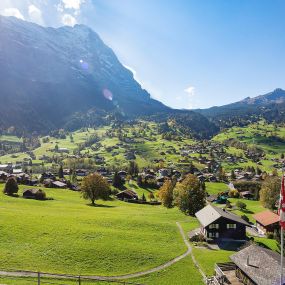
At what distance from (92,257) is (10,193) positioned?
72266mm

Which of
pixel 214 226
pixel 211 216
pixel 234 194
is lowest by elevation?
pixel 234 194

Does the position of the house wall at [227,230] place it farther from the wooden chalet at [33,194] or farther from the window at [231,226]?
the wooden chalet at [33,194]

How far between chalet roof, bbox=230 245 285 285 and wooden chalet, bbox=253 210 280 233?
42.3 metres

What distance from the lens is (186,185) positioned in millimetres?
111500

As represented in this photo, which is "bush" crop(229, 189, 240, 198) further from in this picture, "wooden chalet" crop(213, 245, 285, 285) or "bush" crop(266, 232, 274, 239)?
"wooden chalet" crop(213, 245, 285, 285)

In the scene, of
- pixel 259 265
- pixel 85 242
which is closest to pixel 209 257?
pixel 259 265

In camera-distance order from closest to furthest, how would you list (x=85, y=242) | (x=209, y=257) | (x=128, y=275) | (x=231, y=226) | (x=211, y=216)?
(x=128, y=275), (x=85, y=242), (x=209, y=257), (x=231, y=226), (x=211, y=216)

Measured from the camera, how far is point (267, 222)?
4006 inches

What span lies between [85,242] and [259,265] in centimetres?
3152

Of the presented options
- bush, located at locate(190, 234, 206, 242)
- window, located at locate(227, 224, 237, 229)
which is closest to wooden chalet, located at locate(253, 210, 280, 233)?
window, located at locate(227, 224, 237, 229)

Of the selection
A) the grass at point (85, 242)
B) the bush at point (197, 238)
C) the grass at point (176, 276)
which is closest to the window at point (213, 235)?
the bush at point (197, 238)

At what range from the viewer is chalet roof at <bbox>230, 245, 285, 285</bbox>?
49.0 metres

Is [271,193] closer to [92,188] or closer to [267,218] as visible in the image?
[267,218]

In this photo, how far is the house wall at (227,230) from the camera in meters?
83.8
